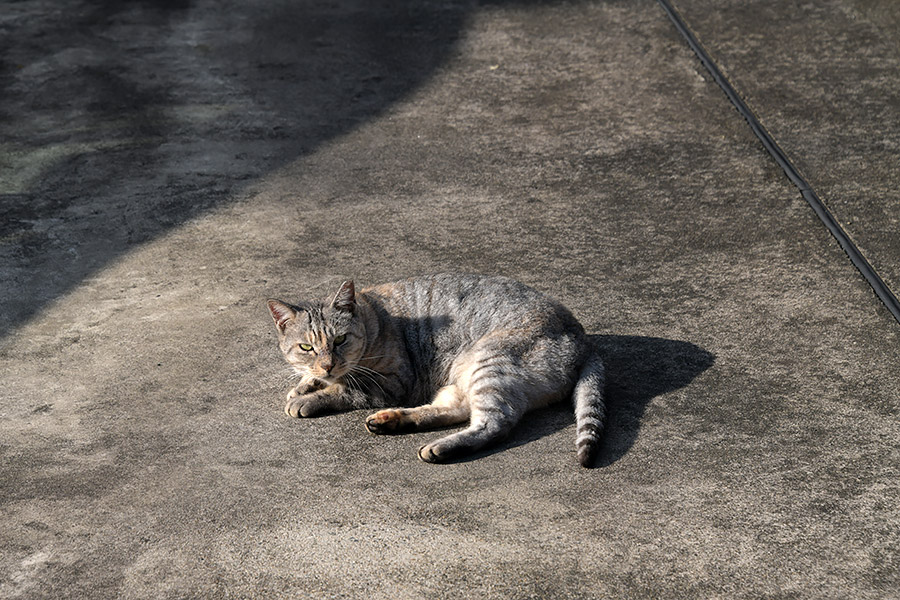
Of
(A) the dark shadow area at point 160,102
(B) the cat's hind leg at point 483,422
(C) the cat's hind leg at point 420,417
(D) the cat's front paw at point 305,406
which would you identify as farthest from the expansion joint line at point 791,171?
(D) the cat's front paw at point 305,406

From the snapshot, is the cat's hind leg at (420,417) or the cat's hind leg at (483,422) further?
the cat's hind leg at (420,417)

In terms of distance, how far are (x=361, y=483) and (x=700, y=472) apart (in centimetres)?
134

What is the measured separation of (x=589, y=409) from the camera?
4.05m

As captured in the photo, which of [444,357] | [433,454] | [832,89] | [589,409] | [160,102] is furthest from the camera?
[160,102]

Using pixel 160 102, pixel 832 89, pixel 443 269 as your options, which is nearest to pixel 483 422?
pixel 443 269

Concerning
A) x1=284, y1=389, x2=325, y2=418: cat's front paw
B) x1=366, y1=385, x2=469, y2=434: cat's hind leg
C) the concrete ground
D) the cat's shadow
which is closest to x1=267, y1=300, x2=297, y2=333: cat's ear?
x1=284, y1=389, x2=325, y2=418: cat's front paw

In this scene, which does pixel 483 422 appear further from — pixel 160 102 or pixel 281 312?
pixel 160 102

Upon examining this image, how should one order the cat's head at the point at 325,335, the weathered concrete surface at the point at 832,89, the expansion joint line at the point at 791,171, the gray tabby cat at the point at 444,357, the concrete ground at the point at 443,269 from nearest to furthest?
the concrete ground at the point at 443,269, the gray tabby cat at the point at 444,357, the cat's head at the point at 325,335, the expansion joint line at the point at 791,171, the weathered concrete surface at the point at 832,89

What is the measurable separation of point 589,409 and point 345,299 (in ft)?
3.79

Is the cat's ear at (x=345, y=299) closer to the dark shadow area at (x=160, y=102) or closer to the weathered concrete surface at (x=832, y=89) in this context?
the dark shadow area at (x=160, y=102)

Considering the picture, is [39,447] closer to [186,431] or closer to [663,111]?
[186,431]

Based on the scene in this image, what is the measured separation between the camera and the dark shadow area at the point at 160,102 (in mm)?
6164

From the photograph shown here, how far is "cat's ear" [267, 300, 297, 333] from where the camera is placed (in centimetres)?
430

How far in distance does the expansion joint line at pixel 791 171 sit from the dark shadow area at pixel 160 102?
2.03 metres
